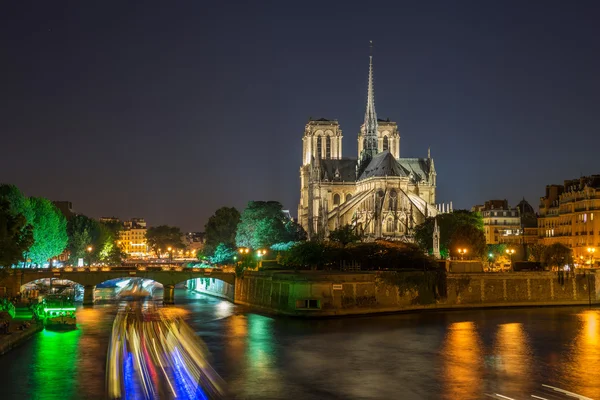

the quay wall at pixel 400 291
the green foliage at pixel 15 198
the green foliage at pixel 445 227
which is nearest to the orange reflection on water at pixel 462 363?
the quay wall at pixel 400 291

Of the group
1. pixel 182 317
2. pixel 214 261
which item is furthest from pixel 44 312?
pixel 214 261

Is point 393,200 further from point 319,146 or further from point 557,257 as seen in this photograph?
point 557,257

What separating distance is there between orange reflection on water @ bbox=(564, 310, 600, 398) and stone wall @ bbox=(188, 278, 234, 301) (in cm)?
3640

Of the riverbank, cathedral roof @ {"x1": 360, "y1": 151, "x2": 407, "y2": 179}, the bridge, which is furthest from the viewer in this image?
cathedral roof @ {"x1": 360, "y1": 151, "x2": 407, "y2": 179}

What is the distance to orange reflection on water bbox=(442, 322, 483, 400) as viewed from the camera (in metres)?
34.2

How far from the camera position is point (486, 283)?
228 ft

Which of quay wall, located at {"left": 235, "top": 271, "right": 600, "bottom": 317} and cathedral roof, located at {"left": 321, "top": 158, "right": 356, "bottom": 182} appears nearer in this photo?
quay wall, located at {"left": 235, "top": 271, "right": 600, "bottom": 317}

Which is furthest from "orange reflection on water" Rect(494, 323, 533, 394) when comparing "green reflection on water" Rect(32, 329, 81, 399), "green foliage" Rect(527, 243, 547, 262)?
"green foliage" Rect(527, 243, 547, 262)

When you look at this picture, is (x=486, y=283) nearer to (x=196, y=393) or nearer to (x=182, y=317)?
(x=182, y=317)

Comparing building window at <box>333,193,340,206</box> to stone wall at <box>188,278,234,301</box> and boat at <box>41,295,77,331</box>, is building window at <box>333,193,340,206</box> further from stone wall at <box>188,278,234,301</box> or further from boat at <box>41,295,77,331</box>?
boat at <box>41,295,77,331</box>

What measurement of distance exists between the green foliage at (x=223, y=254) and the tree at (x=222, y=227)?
7.73 meters

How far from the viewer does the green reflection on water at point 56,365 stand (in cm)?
3403

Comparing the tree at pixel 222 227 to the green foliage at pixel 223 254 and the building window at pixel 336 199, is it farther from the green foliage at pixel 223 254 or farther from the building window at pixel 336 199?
the building window at pixel 336 199

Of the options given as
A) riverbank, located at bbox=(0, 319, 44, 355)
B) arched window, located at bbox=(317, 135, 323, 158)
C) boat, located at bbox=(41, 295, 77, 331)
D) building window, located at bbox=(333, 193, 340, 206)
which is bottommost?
riverbank, located at bbox=(0, 319, 44, 355)
